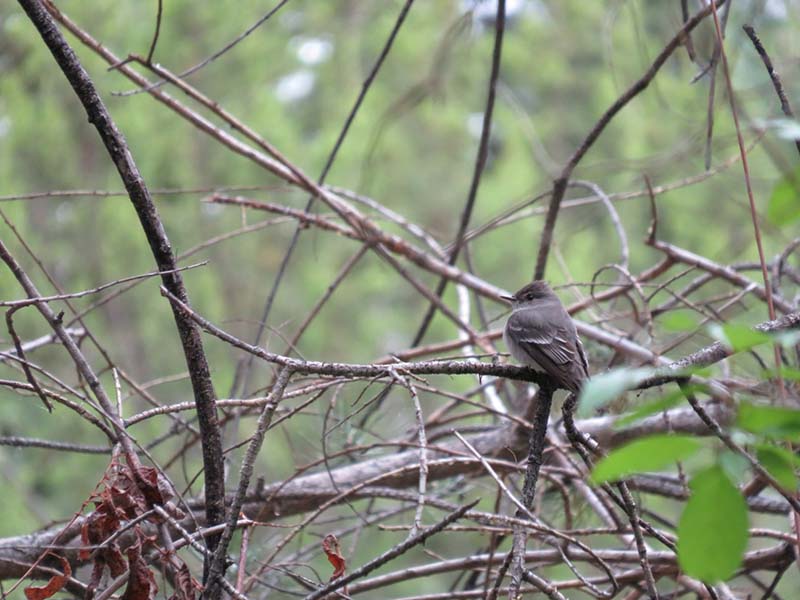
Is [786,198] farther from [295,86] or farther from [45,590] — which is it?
[295,86]

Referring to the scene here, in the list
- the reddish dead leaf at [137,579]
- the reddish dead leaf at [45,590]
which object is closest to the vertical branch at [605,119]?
the reddish dead leaf at [137,579]

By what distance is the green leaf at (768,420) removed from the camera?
32.3 inches

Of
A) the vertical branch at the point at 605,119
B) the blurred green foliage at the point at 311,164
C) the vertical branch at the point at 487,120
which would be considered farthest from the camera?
the blurred green foliage at the point at 311,164

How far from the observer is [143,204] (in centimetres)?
179

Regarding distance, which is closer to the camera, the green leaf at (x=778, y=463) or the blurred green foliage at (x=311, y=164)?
the green leaf at (x=778, y=463)

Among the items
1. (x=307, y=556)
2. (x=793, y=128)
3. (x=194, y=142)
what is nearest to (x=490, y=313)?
(x=307, y=556)

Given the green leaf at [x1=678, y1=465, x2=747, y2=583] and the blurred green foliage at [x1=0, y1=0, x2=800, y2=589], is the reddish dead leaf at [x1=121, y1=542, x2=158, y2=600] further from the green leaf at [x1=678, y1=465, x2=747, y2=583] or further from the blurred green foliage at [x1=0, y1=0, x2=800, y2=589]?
the blurred green foliage at [x1=0, y1=0, x2=800, y2=589]

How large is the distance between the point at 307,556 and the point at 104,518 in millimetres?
1547

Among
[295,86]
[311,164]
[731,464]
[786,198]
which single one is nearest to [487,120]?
[786,198]

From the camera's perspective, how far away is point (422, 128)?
1642cm

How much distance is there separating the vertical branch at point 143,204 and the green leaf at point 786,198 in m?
1.20

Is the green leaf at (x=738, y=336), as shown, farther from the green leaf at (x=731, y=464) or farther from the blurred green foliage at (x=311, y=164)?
the blurred green foliage at (x=311, y=164)

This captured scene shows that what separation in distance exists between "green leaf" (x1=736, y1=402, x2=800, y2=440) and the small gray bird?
1.54 metres

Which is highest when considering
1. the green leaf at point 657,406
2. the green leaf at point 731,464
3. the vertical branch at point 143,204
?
the vertical branch at point 143,204
